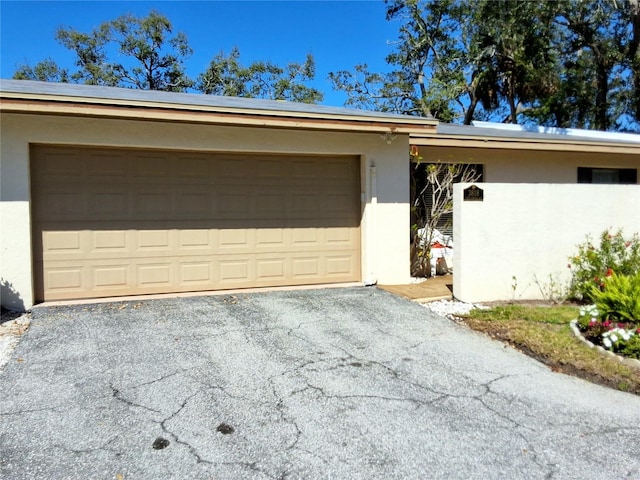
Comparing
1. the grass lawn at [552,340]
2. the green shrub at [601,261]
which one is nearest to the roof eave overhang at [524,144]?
the green shrub at [601,261]

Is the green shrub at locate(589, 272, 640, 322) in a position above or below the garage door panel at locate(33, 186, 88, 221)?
below

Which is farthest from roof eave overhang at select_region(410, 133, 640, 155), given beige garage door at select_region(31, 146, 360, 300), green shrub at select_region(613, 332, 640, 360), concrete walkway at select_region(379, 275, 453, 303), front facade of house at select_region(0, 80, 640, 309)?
green shrub at select_region(613, 332, 640, 360)

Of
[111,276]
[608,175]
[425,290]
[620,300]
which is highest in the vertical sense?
[608,175]

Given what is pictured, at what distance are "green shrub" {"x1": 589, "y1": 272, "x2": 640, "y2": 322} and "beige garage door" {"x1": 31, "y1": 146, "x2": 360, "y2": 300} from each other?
157 inches

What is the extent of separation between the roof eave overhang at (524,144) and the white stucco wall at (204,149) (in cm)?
115

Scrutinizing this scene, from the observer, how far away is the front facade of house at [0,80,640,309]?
6.59 metres

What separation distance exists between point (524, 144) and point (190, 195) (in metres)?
7.11

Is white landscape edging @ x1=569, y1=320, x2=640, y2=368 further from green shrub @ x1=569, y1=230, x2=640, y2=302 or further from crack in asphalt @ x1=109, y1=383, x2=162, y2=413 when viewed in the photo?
crack in asphalt @ x1=109, y1=383, x2=162, y2=413

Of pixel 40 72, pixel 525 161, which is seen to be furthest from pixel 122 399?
pixel 40 72

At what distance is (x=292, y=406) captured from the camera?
381 cm

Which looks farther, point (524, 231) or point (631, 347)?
point (524, 231)

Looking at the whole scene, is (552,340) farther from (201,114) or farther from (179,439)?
(201,114)

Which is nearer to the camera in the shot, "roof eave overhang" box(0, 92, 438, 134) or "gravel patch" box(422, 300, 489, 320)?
"roof eave overhang" box(0, 92, 438, 134)

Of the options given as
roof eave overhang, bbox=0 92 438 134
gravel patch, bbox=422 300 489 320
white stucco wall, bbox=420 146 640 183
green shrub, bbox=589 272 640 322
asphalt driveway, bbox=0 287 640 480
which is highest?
roof eave overhang, bbox=0 92 438 134
